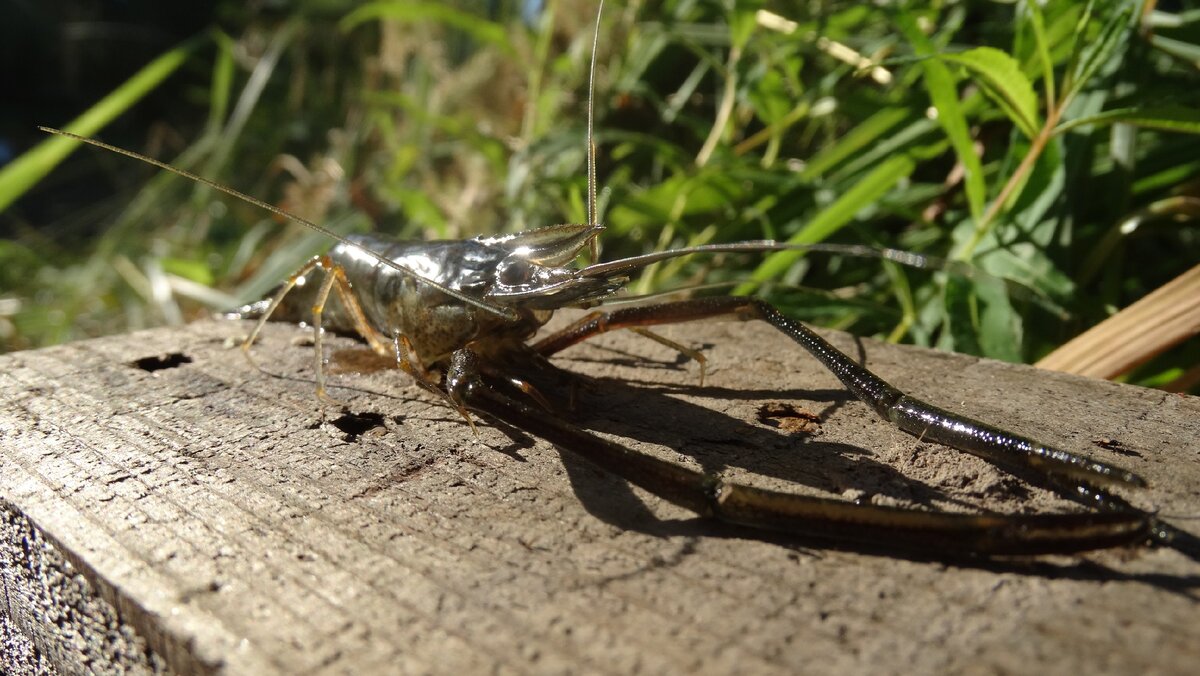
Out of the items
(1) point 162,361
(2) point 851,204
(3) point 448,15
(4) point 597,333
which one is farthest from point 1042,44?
(1) point 162,361

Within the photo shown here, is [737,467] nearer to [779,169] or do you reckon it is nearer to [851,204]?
[851,204]

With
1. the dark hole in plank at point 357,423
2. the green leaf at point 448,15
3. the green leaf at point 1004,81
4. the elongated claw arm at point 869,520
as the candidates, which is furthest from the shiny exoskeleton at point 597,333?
the green leaf at point 448,15

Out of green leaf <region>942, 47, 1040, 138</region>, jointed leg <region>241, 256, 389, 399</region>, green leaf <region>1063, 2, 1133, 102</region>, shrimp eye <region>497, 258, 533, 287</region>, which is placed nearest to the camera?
shrimp eye <region>497, 258, 533, 287</region>

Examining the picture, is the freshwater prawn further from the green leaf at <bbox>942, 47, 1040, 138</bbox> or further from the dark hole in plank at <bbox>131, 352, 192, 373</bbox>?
the green leaf at <bbox>942, 47, 1040, 138</bbox>

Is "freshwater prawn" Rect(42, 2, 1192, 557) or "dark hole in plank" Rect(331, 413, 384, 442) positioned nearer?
"freshwater prawn" Rect(42, 2, 1192, 557)

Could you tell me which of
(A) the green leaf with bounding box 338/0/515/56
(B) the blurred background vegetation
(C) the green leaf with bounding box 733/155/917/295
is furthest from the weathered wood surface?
(A) the green leaf with bounding box 338/0/515/56

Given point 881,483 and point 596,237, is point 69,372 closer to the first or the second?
point 596,237

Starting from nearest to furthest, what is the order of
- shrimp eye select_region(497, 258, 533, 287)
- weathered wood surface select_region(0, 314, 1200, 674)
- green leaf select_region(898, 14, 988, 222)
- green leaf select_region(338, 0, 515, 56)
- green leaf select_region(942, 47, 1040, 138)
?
1. weathered wood surface select_region(0, 314, 1200, 674)
2. shrimp eye select_region(497, 258, 533, 287)
3. green leaf select_region(942, 47, 1040, 138)
4. green leaf select_region(898, 14, 988, 222)
5. green leaf select_region(338, 0, 515, 56)
